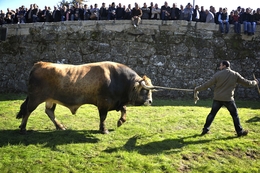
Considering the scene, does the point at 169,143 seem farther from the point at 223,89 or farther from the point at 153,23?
the point at 153,23

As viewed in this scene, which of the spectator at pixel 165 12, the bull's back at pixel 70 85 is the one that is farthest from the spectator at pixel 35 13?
the bull's back at pixel 70 85

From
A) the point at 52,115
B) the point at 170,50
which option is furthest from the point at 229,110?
the point at 170,50

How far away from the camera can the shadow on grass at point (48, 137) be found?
682 cm

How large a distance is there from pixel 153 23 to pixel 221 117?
6383 mm

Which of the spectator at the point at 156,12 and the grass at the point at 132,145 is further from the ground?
the spectator at the point at 156,12

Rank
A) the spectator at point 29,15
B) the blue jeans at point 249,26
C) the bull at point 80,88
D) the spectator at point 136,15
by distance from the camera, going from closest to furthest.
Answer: the bull at point 80,88
the blue jeans at point 249,26
the spectator at point 136,15
the spectator at point 29,15

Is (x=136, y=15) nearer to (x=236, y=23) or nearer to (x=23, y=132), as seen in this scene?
(x=236, y=23)

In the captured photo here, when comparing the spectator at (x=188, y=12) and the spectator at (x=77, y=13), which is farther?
the spectator at (x=77, y=13)

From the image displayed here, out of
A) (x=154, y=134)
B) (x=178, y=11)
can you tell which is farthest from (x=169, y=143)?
(x=178, y=11)

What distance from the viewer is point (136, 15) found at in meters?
14.0

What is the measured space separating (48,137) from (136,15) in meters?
8.58

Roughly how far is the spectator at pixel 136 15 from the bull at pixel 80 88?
20.5 ft

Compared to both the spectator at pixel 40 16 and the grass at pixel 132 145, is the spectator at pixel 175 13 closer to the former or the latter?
the grass at pixel 132 145

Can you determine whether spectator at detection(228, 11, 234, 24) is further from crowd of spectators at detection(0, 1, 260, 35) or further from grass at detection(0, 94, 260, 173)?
grass at detection(0, 94, 260, 173)
